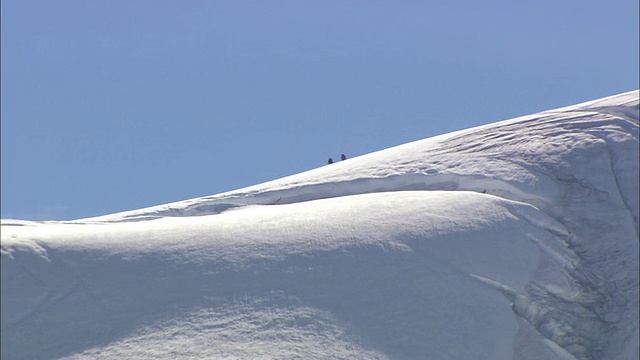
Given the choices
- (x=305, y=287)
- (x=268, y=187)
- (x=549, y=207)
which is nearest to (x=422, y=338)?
(x=305, y=287)

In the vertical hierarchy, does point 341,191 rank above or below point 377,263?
above

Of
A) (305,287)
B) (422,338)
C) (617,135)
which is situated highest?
(617,135)

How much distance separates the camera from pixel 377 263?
13789 millimetres

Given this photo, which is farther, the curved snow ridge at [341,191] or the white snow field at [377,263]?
the curved snow ridge at [341,191]

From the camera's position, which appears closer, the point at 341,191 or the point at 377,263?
the point at 377,263

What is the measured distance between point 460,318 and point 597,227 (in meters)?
3.03

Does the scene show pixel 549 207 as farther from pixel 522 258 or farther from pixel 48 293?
pixel 48 293

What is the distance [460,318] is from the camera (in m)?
13.5

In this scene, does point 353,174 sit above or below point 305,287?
above

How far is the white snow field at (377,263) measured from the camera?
493 inches

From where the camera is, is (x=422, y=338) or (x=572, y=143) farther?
(x=572, y=143)

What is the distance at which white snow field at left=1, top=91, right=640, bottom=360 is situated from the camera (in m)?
12.5

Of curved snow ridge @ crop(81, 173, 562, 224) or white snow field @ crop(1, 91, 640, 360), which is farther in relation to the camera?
curved snow ridge @ crop(81, 173, 562, 224)

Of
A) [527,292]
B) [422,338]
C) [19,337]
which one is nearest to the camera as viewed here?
[19,337]
